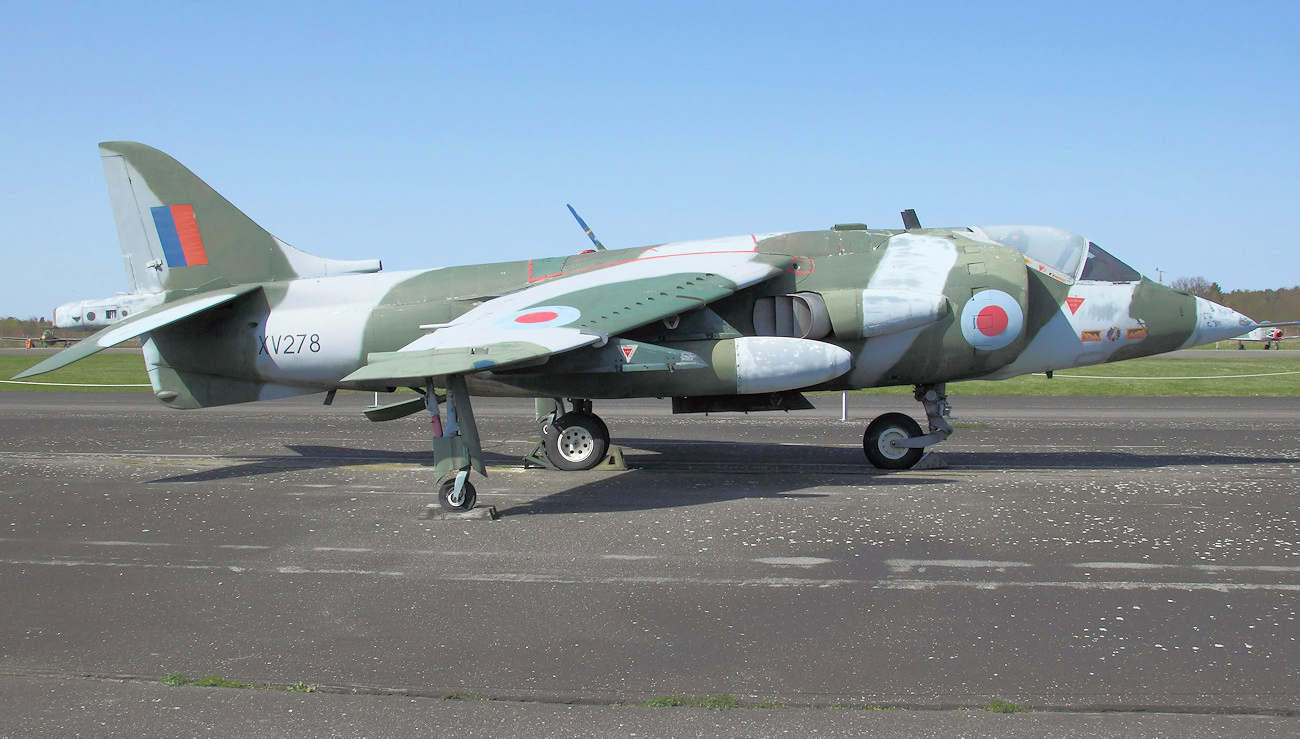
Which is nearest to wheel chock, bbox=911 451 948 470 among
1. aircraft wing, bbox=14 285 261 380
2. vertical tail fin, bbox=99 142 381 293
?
vertical tail fin, bbox=99 142 381 293

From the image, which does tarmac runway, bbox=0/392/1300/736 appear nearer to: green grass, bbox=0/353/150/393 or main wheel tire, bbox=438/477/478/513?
main wheel tire, bbox=438/477/478/513

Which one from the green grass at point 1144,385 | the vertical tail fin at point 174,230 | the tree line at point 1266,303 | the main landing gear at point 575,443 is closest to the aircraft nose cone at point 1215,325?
the main landing gear at point 575,443

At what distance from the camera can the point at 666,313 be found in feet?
34.9

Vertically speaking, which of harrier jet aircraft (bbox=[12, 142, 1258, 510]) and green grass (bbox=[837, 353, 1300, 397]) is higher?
harrier jet aircraft (bbox=[12, 142, 1258, 510])

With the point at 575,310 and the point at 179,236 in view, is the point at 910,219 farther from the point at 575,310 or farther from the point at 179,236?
the point at 179,236

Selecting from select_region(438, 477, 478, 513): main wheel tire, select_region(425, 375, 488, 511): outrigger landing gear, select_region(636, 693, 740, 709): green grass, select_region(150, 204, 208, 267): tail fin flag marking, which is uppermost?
select_region(150, 204, 208, 267): tail fin flag marking

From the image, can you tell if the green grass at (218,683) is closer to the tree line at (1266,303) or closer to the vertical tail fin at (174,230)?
the vertical tail fin at (174,230)

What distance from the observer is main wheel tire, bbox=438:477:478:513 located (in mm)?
9656

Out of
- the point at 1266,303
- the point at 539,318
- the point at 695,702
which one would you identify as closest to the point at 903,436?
the point at 539,318

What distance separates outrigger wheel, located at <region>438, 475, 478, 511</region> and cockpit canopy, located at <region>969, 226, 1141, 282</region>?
7.54 meters

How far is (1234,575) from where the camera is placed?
723 centimetres

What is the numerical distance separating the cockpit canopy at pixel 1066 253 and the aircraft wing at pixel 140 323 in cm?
1026

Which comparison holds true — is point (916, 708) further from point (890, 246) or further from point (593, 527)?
point (890, 246)

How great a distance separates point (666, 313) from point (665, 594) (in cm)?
439
